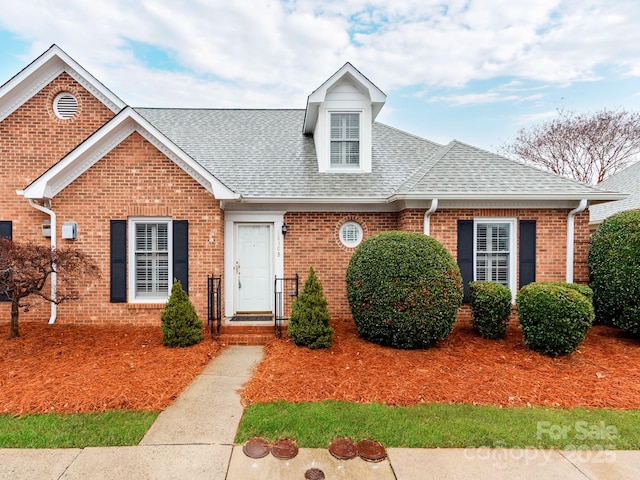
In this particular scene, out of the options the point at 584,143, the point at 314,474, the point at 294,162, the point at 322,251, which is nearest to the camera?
the point at 314,474

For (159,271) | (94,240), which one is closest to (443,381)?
(159,271)

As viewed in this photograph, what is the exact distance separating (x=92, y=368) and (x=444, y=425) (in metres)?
4.94

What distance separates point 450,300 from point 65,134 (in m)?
8.93

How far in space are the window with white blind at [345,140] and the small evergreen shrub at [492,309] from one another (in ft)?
14.1

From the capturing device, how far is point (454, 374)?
15.6 ft

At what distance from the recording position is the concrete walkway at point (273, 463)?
2.73 m

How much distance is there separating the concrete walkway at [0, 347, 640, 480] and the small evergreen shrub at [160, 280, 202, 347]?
274cm

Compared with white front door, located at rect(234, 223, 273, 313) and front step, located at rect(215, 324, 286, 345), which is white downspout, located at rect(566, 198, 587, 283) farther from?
white front door, located at rect(234, 223, 273, 313)

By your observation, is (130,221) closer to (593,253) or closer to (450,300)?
(450,300)

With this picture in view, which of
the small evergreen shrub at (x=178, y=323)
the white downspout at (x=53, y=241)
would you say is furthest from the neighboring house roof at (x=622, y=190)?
the white downspout at (x=53, y=241)

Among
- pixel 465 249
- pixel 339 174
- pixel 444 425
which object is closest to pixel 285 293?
pixel 339 174

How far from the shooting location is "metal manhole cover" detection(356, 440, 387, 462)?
9.55ft

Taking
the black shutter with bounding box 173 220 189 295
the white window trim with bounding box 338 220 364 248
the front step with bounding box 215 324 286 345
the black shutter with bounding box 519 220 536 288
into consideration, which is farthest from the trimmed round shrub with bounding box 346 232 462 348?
the black shutter with bounding box 173 220 189 295

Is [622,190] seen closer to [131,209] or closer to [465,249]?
[465,249]
